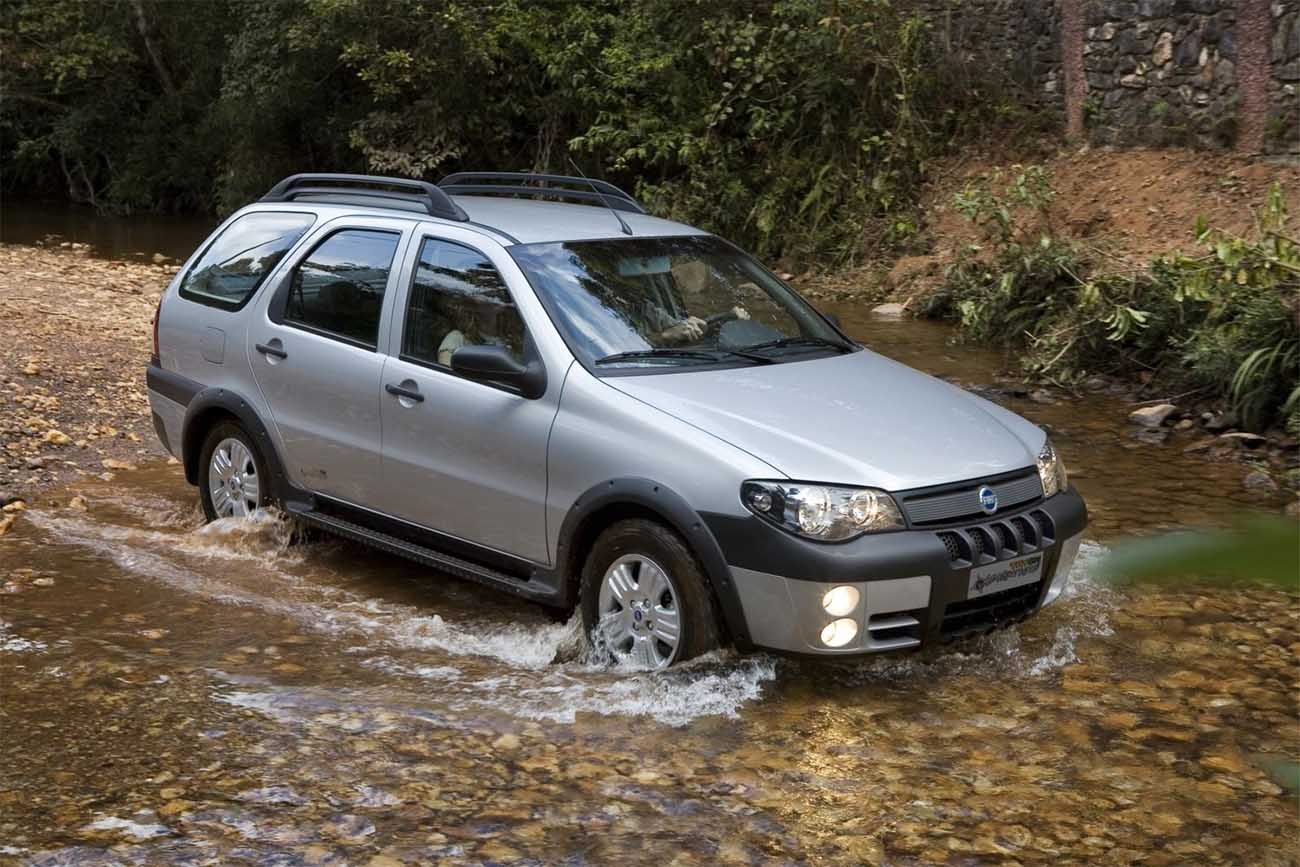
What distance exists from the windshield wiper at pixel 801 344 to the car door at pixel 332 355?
161cm

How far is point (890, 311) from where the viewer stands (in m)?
15.0

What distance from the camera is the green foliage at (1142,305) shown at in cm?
1012

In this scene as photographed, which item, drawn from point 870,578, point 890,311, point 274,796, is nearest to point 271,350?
point 274,796

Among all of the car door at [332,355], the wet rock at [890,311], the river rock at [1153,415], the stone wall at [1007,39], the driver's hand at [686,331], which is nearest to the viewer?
the driver's hand at [686,331]

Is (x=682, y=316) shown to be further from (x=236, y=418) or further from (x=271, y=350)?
(x=236, y=418)

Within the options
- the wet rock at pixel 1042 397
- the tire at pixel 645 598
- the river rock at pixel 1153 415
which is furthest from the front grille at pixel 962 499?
the wet rock at pixel 1042 397

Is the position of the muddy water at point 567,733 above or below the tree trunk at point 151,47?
below

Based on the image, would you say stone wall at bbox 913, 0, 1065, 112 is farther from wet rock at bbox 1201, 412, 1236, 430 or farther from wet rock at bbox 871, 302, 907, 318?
wet rock at bbox 1201, 412, 1236, 430

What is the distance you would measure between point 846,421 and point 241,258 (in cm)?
348

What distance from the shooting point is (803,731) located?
530 cm

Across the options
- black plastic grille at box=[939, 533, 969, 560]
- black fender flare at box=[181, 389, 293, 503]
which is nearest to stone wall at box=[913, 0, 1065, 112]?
black fender flare at box=[181, 389, 293, 503]

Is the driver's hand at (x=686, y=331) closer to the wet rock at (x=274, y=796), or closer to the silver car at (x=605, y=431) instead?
the silver car at (x=605, y=431)

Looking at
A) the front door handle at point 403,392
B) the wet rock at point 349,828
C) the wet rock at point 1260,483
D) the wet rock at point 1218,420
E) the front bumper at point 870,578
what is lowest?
the wet rock at point 349,828

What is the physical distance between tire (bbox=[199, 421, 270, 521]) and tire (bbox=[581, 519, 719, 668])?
2227mm
